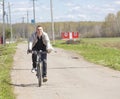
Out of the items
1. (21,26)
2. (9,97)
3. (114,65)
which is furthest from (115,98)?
(21,26)

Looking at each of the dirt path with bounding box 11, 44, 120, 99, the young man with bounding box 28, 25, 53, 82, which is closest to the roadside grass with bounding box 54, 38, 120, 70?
the dirt path with bounding box 11, 44, 120, 99

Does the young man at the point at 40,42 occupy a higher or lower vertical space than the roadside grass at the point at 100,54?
higher

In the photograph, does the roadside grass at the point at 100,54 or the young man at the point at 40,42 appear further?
the roadside grass at the point at 100,54

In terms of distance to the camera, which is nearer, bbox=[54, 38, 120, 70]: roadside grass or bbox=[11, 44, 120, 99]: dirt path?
bbox=[11, 44, 120, 99]: dirt path

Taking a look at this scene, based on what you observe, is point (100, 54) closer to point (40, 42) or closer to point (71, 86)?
point (40, 42)

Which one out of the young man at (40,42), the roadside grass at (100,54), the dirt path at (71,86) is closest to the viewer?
the dirt path at (71,86)

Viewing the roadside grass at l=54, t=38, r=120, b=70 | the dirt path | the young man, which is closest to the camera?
the dirt path

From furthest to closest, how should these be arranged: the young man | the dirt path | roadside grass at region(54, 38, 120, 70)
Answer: roadside grass at region(54, 38, 120, 70) → the young man → the dirt path

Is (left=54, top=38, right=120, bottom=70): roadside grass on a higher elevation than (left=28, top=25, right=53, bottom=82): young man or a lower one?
lower

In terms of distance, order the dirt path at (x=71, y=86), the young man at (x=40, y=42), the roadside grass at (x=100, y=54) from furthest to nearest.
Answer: the roadside grass at (x=100, y=54) → the young man at (x=40, y=42) → the dirt path at (x=71, y=86)

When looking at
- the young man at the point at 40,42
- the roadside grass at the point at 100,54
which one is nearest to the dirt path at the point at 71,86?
the young man at the point at 40,42

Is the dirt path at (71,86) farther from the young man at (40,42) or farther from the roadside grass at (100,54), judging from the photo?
the roadside grass at (100,54)

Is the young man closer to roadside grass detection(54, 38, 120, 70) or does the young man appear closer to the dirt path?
the dirt path

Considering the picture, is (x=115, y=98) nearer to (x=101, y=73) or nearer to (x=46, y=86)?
(x=46, y=86)
